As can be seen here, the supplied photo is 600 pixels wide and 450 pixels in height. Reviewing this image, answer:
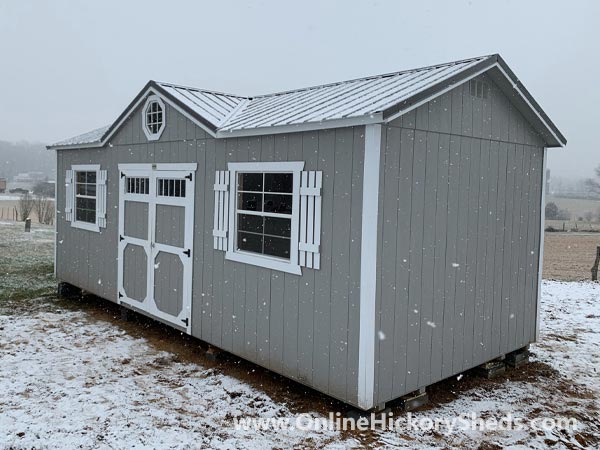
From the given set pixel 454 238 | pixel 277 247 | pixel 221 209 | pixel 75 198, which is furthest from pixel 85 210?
pixel 454 238

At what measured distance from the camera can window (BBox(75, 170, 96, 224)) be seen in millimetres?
8359

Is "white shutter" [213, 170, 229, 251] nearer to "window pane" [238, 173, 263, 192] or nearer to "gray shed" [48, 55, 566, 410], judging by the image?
"gray shed" [48, 55, 566, 410]

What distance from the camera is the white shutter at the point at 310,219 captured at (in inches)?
185

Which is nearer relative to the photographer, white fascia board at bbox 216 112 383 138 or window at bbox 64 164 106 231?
white fascia board at bbox 216 112 383 138

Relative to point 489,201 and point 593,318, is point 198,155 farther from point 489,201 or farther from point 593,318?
point 593,318

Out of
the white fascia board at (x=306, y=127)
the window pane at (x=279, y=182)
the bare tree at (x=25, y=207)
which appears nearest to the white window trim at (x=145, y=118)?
the white fascia board at (x=306, y=127)

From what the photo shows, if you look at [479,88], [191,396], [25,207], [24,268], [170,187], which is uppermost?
[479,88]

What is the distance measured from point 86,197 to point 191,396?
4841 mm

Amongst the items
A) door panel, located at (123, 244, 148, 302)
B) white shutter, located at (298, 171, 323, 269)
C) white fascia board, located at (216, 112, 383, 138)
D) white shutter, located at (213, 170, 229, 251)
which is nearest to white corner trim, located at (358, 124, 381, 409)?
white fascia board, located at (216, 112, 383, 138)

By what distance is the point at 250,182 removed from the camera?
214 inches

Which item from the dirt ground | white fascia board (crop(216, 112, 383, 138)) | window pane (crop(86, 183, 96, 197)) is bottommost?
the dirt ground

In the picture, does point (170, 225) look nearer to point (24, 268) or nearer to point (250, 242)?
point (250, 242)

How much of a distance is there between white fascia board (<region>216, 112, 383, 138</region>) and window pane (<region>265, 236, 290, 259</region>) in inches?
40.9

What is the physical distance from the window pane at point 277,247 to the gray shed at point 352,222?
0.05 feet
